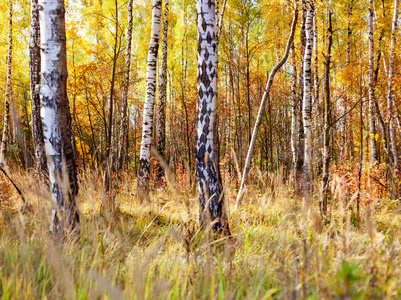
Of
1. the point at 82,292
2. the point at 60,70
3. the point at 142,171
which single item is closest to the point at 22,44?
the point at 142,171

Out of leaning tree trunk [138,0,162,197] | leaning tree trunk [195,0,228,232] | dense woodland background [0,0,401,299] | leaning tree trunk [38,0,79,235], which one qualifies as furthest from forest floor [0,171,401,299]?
leaning tree trunk [138,0,162,197]

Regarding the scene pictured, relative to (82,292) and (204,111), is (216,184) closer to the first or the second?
(204,111)

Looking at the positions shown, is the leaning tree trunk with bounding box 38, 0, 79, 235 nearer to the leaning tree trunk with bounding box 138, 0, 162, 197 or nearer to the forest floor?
→ the forest floor

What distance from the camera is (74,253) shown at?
7.61ft

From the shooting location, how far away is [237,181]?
25.7 feet

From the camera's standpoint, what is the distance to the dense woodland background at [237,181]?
5.19 ft

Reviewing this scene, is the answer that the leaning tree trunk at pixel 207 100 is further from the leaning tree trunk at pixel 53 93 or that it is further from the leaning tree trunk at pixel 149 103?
the leaning tree trunk at pixel 149 103

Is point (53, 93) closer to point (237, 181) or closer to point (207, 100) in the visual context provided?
point (207, 100)

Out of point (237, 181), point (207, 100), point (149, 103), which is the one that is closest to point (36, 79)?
point (149, 103)

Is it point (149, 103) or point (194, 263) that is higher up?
point (149, 103)

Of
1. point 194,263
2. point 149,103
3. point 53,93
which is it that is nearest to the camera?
point 194,263

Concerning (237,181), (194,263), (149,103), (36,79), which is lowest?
(237,181)

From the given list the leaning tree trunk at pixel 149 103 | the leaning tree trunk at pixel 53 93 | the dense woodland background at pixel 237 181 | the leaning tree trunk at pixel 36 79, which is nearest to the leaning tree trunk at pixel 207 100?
the dense woodland background at pixel 237 181

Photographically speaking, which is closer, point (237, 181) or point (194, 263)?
point (194, 263)
